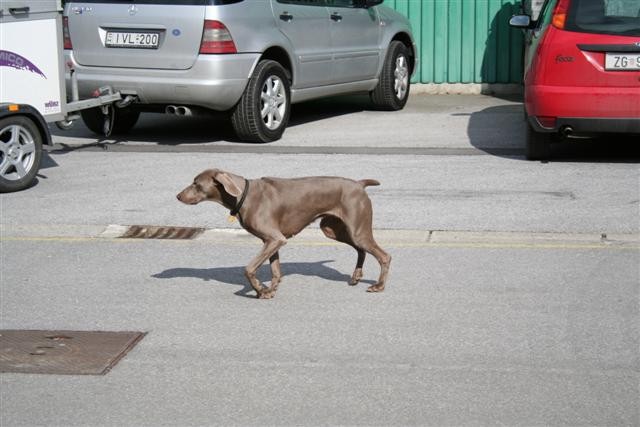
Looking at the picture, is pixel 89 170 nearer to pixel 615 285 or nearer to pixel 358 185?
pixel 358 185

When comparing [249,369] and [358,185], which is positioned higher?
[358,185]

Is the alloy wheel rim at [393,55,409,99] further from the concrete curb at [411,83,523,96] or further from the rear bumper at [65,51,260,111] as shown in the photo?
the rear bumper at [65,51,260,111]

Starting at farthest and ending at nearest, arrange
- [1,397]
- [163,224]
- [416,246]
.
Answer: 1. [163,224]
2. [416,246]
3. [1,397]

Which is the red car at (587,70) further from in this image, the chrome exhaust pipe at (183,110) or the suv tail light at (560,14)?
the chrome exhaust pipe at (183,110)

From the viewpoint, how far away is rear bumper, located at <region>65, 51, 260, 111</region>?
12188 millimetres

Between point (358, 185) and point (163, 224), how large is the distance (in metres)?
2.60

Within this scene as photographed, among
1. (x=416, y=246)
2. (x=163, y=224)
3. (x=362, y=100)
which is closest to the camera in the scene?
(x=416, y=246)

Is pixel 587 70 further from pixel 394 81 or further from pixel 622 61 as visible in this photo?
pixel 394 81

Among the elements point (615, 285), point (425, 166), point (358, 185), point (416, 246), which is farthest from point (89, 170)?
point (615, 285)

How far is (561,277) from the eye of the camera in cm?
774

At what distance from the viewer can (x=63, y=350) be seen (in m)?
6.40

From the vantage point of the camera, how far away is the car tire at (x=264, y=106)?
1264cm

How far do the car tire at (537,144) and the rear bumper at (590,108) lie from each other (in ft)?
1.45

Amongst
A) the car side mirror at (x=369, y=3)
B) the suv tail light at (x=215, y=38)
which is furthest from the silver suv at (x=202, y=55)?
the car side mirror at (x=369, y=3)
